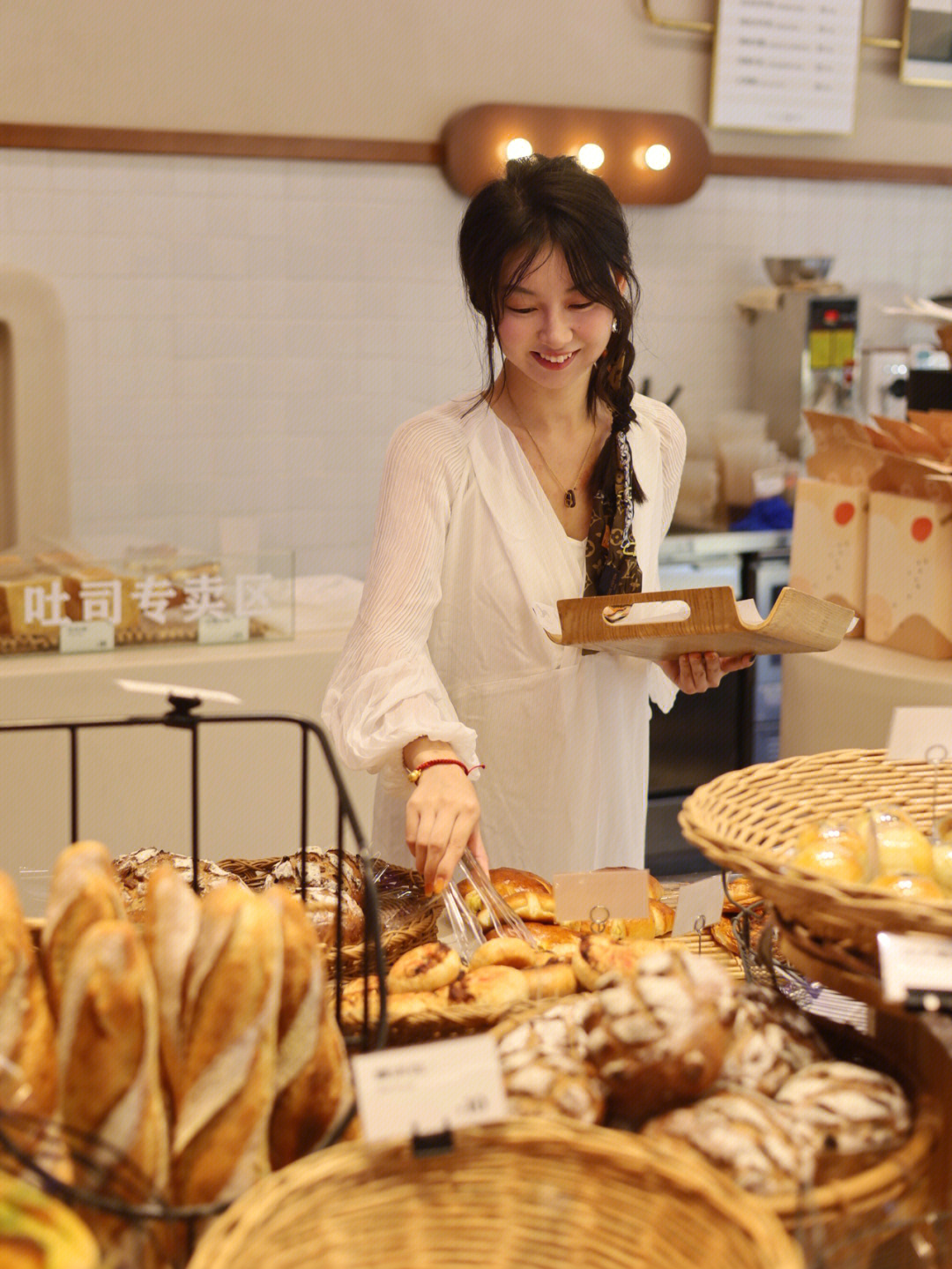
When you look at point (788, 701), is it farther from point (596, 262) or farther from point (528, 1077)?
point (528, 1077)

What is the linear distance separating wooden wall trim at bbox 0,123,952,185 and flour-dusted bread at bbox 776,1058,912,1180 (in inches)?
147

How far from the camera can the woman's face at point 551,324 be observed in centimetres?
181

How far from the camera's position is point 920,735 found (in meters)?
1.25

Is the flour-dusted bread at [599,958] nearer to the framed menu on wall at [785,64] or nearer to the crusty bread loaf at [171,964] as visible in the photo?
the crusty bread loaf at [171,964]

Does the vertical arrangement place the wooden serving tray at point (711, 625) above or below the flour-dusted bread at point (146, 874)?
above

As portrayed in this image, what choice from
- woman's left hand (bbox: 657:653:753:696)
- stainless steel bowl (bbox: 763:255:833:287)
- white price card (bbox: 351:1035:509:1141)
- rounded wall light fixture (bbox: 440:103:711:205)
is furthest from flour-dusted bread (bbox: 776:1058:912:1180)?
stainless steel bowl (bbox: 763:255:833:287)

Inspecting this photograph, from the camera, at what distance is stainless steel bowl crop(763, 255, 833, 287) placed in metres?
4.78

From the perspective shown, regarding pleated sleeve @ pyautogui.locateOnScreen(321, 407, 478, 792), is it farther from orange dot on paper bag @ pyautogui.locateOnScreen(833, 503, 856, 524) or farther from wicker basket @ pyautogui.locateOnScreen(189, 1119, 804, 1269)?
orange dot on paper bag @ pyautogui.locateOnScreen(833, 503, 856, 524)

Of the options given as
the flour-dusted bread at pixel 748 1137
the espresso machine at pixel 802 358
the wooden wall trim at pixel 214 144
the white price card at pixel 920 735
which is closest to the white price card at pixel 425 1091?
the flour-dusted bread at pixel 748 1137

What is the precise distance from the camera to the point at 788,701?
10.0 ft

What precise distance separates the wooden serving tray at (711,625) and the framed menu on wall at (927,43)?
4.08 metres

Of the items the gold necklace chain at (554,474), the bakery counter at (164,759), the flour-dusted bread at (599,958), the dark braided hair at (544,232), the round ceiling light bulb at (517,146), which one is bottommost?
the bakery counter at (164,759)

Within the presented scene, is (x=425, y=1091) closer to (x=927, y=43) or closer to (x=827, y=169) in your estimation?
(x=827, y=169)

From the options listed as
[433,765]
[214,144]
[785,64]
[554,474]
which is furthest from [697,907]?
[785,64]
